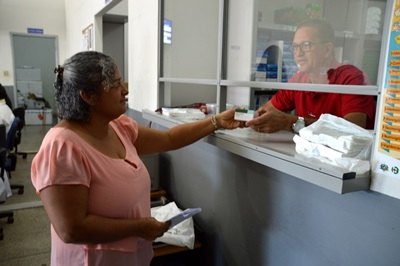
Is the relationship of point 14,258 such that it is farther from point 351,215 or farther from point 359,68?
point 359,68

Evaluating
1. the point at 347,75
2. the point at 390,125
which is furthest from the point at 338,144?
the point at 347,75

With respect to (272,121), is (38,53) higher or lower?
higher

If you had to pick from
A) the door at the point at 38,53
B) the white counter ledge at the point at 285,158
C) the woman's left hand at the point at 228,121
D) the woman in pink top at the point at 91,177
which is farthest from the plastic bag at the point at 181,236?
the door at the point at 38,53

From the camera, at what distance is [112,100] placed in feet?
3.97

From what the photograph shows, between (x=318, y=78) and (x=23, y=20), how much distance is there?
8612mm

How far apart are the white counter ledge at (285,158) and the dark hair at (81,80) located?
1.83 feet

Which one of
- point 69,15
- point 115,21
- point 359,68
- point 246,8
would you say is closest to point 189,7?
point 246,8

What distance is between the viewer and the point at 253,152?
123 centimetres

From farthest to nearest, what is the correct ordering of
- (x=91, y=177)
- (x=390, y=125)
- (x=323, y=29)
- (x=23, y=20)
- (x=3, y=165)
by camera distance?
(x=23, y=20) → (x=3, y=165) → (x=323, y=29) → (x=91, y=177) → (x=390, y=125)

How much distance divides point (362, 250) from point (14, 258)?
262cm

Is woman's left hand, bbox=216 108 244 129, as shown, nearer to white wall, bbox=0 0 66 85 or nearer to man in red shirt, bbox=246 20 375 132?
man in red shirt, bbox=246 20 375 132

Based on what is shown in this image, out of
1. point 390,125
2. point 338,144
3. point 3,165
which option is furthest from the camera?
point 3,165

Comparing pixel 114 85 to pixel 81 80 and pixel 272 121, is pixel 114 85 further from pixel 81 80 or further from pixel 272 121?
pixel 272 121

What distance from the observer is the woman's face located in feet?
3.92
